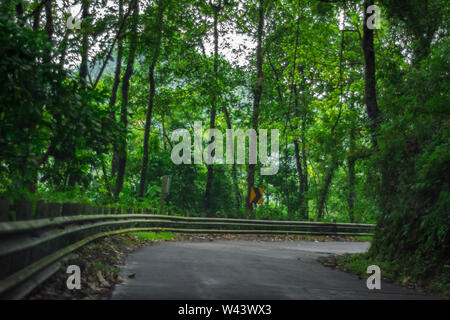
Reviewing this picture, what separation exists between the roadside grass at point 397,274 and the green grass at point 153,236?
6558mm

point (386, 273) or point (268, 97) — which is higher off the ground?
point (268, 97)

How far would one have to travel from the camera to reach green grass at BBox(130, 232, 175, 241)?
16078mm

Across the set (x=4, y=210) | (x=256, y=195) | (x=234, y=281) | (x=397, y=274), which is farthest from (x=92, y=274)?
(x=256, y=195)

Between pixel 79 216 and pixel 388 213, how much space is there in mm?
7213

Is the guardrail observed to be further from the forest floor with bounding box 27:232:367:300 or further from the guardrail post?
the forest floor with bounding box 27:232:367:300

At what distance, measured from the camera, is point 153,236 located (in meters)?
17.0

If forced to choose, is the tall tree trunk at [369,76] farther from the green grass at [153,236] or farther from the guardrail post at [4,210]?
the guardrail post at [4,210]

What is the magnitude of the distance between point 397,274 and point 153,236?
9.29 metres

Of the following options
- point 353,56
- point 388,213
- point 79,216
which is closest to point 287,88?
point 353,56

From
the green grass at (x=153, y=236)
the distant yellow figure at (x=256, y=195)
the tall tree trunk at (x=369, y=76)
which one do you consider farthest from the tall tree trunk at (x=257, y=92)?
the tall tree trunk at (x=369, y=76)

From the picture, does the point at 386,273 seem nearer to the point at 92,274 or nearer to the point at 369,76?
the point at 92,274

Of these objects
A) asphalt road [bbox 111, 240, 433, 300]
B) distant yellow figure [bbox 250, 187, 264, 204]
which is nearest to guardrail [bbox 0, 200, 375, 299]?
asphalt road [bbox 111, 240, 433, 300]
